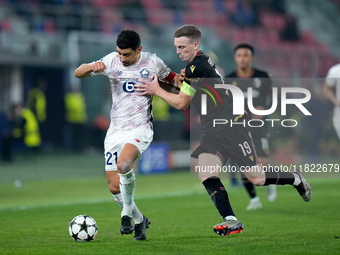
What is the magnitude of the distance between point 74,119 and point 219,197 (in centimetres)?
1561

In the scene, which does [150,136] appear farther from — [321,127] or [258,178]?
[321,127]

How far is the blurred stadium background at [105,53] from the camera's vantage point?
20109mm

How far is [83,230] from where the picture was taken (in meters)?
7.24

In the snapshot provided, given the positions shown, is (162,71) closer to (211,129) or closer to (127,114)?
(127,114)

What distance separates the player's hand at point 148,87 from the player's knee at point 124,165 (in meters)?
0.78

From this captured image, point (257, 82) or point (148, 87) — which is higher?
point (257, 82)

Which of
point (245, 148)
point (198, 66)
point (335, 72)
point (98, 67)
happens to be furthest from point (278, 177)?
point (335, 72)

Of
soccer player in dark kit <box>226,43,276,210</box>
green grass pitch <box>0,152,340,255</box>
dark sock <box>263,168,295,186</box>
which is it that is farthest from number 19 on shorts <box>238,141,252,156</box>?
soccer player in dark kit <box>226,43,276,210</box>

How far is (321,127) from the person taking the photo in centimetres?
2030

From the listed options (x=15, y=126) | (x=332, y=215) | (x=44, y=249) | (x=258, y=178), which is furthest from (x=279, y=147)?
(x=44, y=249)

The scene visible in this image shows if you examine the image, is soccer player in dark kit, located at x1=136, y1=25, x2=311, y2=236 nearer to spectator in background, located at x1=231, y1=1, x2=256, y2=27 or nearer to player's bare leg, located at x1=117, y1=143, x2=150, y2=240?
player's bare leg, located at x1=117, y1=143, x2=150, y2=240

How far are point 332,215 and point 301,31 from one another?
22396 millimetres

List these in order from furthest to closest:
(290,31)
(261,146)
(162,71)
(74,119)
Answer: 1. (290,31)
2. (74,119)
3. (261,146)
4. (162,71)

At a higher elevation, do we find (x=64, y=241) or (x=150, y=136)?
(x=150, y=136)
